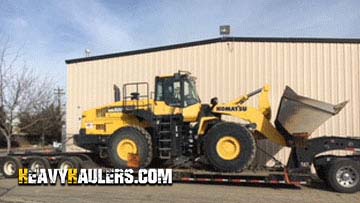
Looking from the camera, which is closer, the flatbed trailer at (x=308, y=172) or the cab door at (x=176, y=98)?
the flatbed trailer at (x=308, y=172)

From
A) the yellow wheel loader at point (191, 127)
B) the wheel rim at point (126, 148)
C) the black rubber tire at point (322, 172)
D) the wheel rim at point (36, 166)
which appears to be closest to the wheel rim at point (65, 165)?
the wheel rim at point (36, 166)

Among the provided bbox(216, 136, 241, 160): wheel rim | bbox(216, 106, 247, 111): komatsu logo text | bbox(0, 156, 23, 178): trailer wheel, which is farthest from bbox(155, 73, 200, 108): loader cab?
bbox(0, 156, 23, 178): trailer wheel

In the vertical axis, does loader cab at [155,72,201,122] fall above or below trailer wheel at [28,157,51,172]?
above

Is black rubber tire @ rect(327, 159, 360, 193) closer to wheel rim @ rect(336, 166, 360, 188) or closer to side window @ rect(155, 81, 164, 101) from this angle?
wheel rim @ rect(336, 166, 360, 188)

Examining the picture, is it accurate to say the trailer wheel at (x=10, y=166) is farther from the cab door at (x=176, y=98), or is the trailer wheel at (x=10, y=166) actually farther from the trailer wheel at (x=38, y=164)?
the cab door at (x=176, y=98)

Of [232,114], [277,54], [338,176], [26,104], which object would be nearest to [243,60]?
[277,54]

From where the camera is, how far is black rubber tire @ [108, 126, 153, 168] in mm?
15570

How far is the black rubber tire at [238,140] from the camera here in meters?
14.0

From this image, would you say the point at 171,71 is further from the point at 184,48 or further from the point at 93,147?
the point at 93,147

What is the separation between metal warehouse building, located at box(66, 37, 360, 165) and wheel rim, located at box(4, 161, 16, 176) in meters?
4.78

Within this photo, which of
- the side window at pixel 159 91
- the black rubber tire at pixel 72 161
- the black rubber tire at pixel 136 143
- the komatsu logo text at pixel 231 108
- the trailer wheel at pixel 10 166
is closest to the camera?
the komatsu logo text at pixel 231 108

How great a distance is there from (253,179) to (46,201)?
5.96 meters

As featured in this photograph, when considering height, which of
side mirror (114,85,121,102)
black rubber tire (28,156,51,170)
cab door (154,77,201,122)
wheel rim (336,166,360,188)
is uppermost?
side mirror (114,85,121,102)

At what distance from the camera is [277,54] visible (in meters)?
18.9
